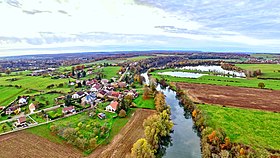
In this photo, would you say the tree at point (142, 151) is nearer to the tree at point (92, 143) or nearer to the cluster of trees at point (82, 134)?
the tree at point (92, 143)

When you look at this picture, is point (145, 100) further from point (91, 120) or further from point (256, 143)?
point (256, 143)

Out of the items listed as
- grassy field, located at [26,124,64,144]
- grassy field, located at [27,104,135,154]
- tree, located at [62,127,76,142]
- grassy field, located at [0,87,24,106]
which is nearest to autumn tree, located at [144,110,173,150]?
grassy field, located at [27,104,135,154]

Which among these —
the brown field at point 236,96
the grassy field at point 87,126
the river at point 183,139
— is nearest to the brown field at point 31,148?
the grassy field at point 87,126

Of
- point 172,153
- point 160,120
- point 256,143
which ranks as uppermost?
point 160,120

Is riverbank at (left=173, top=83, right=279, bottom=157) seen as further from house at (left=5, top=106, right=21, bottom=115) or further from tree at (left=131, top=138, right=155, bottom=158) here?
house at (left=5, top=106, right=21, bottom=115)

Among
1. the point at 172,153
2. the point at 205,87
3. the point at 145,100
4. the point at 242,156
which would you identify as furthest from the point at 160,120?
the point at 205,87
